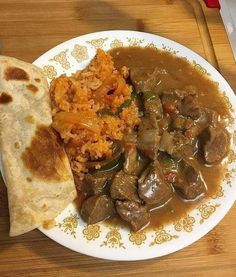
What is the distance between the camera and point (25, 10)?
15.1ft

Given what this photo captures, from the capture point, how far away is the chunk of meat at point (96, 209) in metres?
3.29

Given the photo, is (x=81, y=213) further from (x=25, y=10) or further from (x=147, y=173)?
(x=25, y=10)

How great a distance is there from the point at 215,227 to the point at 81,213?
1.16 meters

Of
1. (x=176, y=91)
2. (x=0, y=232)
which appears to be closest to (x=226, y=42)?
(x=176, y=91)

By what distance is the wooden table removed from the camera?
342 centimetres

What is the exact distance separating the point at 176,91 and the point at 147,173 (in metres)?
0.87

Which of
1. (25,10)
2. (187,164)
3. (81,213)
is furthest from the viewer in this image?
(25,10)

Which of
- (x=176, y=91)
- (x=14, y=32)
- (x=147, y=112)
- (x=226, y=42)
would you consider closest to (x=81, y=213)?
(x=147, y=112)

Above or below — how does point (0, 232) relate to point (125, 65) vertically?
below

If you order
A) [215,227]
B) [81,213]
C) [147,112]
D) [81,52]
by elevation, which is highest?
[81,52]

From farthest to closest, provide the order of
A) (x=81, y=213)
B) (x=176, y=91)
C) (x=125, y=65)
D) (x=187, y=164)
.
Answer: (x=125, y=65)
(x=176, y=91)
(x=187, y=164)
(x=81, y=213)

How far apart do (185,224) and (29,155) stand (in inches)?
51.8

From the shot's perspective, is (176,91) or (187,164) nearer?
(187,164)

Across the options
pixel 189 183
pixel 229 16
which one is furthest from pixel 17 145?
pixel 229 16
